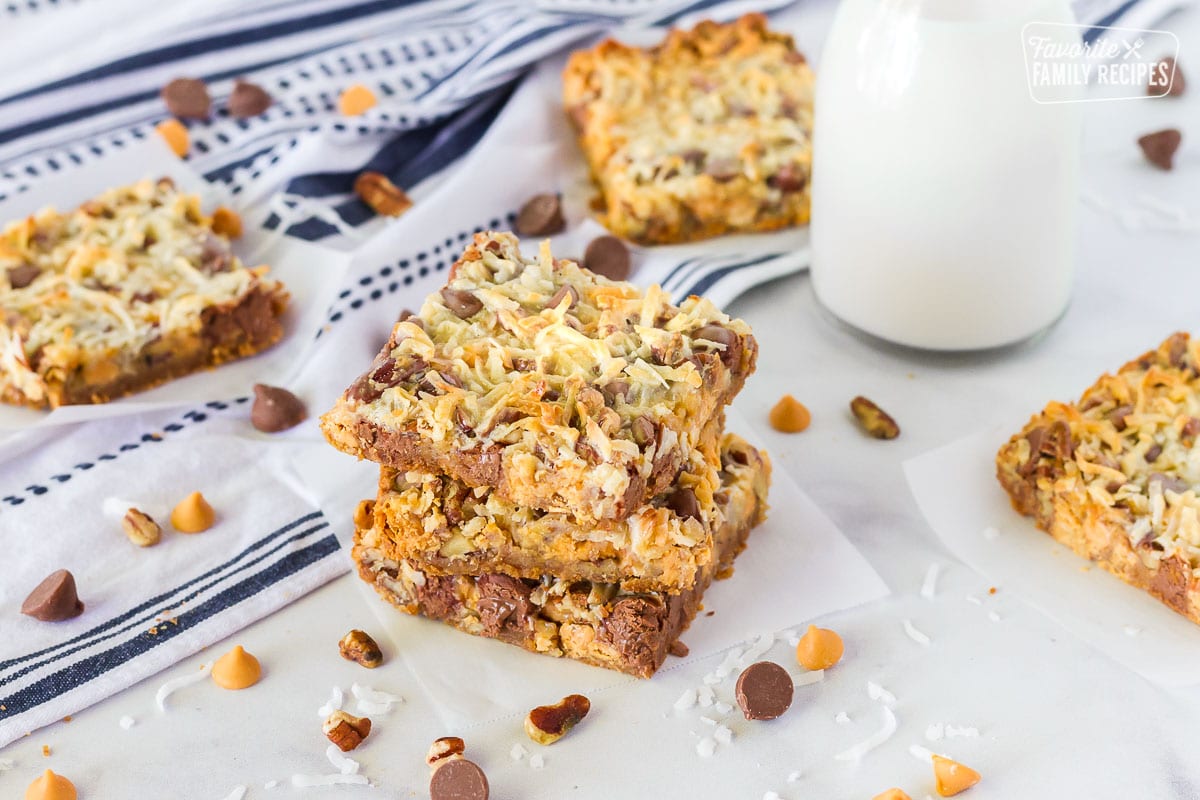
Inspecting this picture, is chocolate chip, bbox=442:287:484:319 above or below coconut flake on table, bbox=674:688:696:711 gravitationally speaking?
above

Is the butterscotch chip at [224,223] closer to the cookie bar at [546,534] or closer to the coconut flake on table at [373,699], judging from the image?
the cookie bar at [546,534]

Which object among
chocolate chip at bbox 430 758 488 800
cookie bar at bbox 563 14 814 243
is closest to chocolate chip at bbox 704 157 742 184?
cookie bar at bbox 563 14 814 243

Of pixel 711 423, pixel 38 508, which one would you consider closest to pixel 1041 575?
pixel 711 423

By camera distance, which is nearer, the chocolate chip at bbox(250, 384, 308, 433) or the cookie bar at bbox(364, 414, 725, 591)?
the cookie bar at bbox(364, 414, 725, 591)

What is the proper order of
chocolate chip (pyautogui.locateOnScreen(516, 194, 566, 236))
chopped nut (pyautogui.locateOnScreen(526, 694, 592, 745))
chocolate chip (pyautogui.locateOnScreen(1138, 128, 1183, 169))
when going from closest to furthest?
chopped nut (pyautogui.locateOnScreen(526, 694, 592, 745)) < chocolate chip (pyautogui.locateOnScreen(516, 194, 566, 236)) < chocolate chip (pyautogui.locateOnScreen(1138, 128, 1183, 169))

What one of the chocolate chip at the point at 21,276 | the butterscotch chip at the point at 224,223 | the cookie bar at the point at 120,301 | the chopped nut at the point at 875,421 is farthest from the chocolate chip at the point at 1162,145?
the chocolate chip at the point at 21,276

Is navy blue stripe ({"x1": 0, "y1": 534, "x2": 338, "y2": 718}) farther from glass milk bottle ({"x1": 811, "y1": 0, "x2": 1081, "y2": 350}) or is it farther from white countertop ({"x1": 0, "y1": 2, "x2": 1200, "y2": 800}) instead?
glass milk bottle ({"x1": 811, "y1": 0, "x2": 1081, "y2": 350})

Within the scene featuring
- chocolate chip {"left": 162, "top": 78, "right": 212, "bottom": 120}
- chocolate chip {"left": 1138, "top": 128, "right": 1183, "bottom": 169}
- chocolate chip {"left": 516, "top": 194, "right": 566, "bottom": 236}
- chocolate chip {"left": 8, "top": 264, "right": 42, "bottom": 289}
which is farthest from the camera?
chocolate chip {"left": 162, "top": 78, "right": 212, "bottom": 120}
